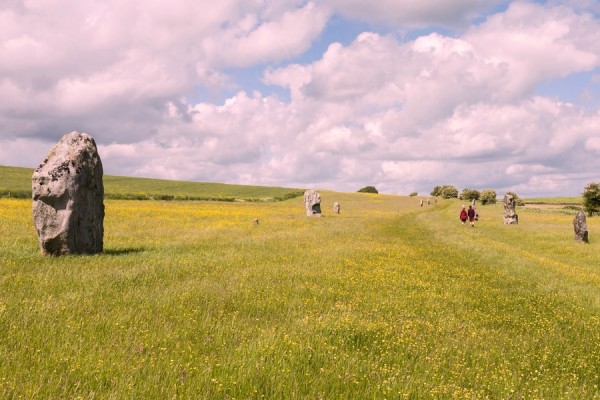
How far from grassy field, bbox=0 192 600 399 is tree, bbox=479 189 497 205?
364ft

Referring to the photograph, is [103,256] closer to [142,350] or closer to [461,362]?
[142,350]

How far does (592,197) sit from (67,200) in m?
82.8

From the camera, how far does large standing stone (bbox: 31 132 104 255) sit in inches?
689

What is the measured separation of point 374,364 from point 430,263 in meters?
13.8

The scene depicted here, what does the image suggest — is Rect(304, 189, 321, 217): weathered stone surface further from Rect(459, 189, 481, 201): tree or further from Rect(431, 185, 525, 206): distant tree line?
Rect(459, 189, 481, 201): tree

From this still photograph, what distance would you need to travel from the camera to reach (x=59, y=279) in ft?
40.7

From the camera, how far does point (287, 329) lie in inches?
343

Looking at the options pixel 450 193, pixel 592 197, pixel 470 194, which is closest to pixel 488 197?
pixel 470 194

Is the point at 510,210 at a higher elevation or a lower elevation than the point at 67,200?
lower

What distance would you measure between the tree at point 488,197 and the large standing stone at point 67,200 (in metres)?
121

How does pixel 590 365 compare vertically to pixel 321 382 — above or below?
below

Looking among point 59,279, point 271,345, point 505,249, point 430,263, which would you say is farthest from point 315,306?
point 505,249

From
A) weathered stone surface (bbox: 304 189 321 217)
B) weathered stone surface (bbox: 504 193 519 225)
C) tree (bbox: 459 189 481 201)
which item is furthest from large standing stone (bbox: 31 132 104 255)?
tree (bbox: 459 189 481 201)

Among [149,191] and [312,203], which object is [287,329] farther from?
[149,191]
